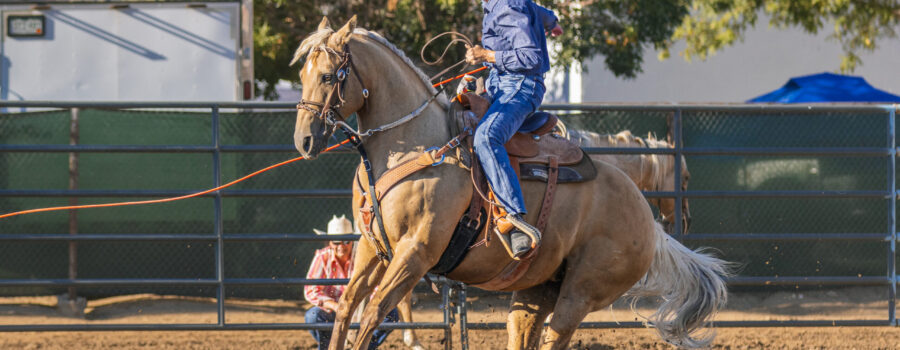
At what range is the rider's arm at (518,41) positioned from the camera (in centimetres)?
455

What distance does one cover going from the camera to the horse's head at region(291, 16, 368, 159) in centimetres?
421

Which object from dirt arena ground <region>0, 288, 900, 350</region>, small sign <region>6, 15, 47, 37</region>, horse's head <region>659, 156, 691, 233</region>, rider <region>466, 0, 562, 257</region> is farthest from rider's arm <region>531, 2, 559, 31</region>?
small sign <region>6, 15, 47, 37</region>

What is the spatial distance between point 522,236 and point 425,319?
148 inches

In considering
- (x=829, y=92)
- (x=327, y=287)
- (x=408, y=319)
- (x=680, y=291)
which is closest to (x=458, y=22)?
(x=829, y=92)

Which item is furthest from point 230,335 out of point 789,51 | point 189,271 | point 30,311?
point 789,51

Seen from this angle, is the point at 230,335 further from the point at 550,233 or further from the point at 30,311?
the point at 550,233

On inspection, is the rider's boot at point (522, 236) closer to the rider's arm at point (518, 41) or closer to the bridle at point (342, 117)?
the bridle at point (342, 117)

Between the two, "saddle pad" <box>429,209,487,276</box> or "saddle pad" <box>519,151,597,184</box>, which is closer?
"saddle pad" <box>429,209,487,276</box>

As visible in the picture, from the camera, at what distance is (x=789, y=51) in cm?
1739

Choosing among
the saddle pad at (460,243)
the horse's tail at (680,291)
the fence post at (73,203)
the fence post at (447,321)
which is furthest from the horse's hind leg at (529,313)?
the fence post at (73,203)

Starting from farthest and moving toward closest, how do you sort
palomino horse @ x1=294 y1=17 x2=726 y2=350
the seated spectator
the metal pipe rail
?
the seated spectator
the metal pipe rail
palomino horse @ x1=294 y1=17 x2=726 y2=350

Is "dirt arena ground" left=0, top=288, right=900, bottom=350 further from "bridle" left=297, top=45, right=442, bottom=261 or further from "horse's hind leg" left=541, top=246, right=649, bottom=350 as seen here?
"bridle" left=297, top=45, right=442, bottom=261

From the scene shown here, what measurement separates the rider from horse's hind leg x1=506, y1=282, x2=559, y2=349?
0.62m

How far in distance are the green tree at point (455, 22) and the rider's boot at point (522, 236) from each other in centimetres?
641
